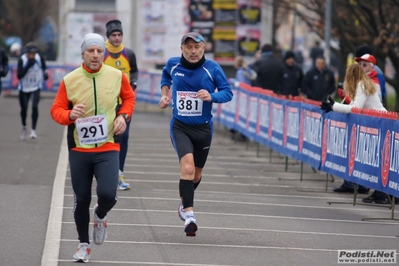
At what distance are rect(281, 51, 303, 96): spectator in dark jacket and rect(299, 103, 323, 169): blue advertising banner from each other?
6.50 meters

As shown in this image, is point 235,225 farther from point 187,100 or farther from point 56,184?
point 56,184

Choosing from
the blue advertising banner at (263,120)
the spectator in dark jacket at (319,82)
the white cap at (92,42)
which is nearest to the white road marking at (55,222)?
the white cap at (92,42)

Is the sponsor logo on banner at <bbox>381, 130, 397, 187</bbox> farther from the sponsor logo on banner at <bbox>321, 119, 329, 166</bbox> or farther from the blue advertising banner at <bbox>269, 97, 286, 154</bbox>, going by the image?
the blue advertising banner at <bbox>269, 97, 286, 154</bbox>

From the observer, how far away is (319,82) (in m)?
20.1

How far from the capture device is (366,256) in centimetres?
872

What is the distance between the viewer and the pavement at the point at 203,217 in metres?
8.47

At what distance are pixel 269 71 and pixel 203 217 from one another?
34.8 feet

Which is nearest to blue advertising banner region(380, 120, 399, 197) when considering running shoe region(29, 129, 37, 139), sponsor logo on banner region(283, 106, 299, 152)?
sponsor logo on banner region(283, 106, 299, 152)

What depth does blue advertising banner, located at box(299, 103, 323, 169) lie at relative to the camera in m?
13.6

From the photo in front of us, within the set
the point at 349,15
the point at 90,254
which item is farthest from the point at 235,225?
the point at 349,15

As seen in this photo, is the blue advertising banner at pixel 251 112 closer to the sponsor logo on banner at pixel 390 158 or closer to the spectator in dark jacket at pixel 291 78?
the spectator in dark jacket at pixel 291 78

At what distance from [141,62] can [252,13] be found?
15.1 feet

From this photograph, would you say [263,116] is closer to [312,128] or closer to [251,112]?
[251,112]

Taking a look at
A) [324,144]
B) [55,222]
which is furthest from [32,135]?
[55,222]
